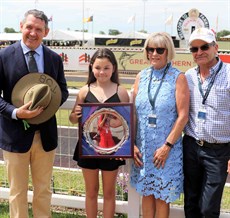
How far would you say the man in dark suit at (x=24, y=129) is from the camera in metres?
3.04

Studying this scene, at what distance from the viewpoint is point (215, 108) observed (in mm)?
2996

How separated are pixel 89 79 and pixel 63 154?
1.47m

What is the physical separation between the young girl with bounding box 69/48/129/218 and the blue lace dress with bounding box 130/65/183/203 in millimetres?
229

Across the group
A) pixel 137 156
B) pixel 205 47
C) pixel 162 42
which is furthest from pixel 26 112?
pixel 205 47

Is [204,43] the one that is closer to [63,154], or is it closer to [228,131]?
[228,131]

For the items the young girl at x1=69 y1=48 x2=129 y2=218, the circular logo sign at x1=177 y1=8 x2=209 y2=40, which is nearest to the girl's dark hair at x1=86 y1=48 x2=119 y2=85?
the young girl at x1=69 y1=48 x2=129 y2=218

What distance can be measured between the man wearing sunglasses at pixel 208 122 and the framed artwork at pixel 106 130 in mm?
531

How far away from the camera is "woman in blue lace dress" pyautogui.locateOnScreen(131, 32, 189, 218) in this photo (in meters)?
3.04

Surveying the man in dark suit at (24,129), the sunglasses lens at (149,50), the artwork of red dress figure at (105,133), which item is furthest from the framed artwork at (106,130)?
the sunglasses lens at (149,50)

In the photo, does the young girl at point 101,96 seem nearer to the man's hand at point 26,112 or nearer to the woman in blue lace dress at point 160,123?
the woman in blue lace dress at point 160,123

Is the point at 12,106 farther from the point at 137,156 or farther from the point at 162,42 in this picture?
the point at 162,42

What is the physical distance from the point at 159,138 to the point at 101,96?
614 mm

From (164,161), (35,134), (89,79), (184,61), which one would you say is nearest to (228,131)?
(164,161)

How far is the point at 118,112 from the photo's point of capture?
3.11 metres
